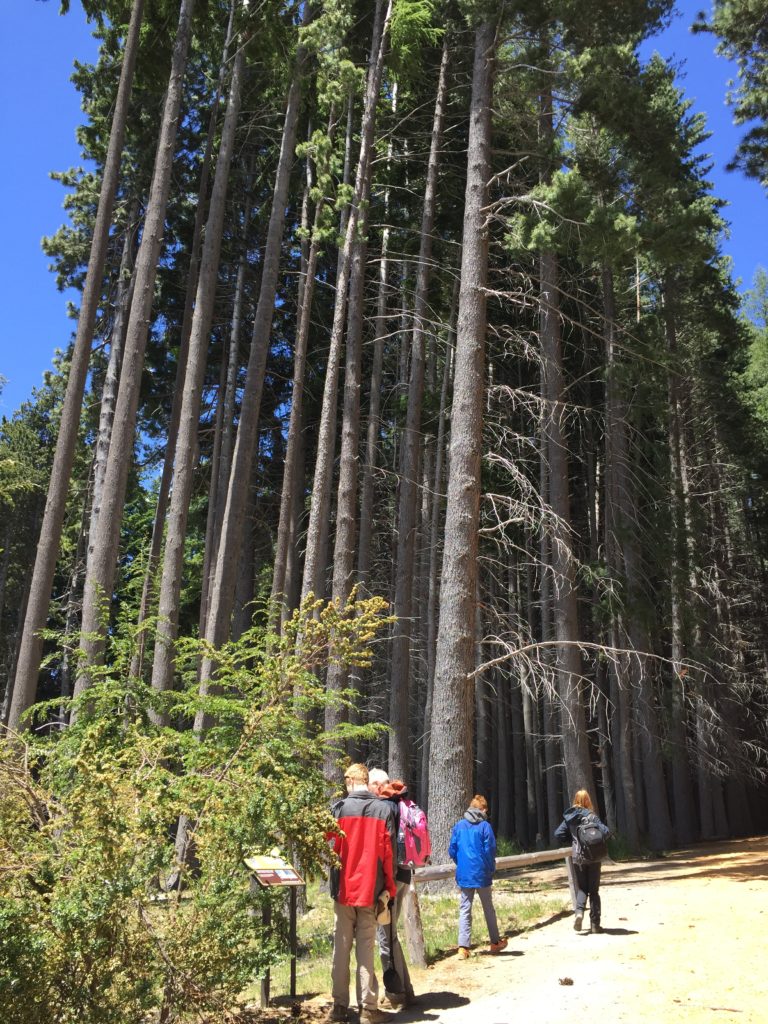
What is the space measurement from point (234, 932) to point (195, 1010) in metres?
0.47

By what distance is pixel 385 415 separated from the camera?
95.7ft

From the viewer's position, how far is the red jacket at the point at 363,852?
636cm

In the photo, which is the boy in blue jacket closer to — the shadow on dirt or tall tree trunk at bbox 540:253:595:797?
the shadow on dirt

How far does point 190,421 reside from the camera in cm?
1562

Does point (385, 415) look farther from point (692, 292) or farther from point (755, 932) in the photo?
point (755, 932)

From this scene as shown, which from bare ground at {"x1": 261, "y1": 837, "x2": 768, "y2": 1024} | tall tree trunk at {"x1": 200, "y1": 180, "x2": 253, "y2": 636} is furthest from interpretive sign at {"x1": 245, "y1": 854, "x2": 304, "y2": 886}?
tall tree trunk at {"x1": 200, "y1": 180, "x2": 253, "y2": 636}

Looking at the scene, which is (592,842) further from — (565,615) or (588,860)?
(565,615)

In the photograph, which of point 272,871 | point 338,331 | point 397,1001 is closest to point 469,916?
point 397,1001

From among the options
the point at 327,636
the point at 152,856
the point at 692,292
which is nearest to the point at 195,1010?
the point at 152,856

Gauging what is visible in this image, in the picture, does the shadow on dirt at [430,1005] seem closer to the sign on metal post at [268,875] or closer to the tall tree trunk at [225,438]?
the sign on metal post at [268,875]

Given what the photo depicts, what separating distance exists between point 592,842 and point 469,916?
5.38 feet

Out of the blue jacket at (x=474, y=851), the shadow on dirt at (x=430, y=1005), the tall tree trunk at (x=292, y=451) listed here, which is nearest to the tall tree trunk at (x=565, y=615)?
the tall tree trunk at (x=292, y=451)

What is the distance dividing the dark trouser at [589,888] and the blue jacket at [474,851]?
107 centimetres

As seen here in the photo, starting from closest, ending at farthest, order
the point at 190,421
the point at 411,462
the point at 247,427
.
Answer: the point at 190,421
the point at 247,427
the point at 411,462
